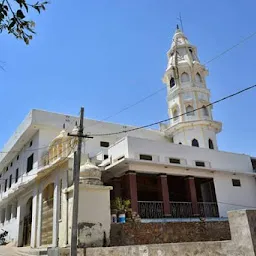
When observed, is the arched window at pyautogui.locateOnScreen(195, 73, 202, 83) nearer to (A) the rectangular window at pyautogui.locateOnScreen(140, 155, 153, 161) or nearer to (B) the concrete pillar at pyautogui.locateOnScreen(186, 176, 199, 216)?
(B) the concrete pillar at pyautogui.locateOnScreen(186, 176, 199, 216)

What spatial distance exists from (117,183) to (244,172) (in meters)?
8.32

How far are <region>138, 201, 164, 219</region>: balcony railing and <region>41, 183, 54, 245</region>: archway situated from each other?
459cm

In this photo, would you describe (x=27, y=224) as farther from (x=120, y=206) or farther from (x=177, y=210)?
(x=177, y=210)

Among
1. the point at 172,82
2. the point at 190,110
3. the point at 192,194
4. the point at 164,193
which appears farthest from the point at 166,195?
the point at 172,82

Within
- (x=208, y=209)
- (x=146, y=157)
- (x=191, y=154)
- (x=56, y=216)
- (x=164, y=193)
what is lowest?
(x=56, y=216)

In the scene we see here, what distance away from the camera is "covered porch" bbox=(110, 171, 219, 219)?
1569 centimetres

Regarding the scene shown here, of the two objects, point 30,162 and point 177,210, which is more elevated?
point 30,162

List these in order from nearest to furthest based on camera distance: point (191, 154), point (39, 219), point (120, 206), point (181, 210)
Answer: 1. point (120, 206)
2. point (181, 210)
3. point (39, 219)
4. point (191, 154)

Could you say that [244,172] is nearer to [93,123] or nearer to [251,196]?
[251,196]

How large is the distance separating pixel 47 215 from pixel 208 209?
9.02 meters

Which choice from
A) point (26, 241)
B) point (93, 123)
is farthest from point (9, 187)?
point (93, 123)

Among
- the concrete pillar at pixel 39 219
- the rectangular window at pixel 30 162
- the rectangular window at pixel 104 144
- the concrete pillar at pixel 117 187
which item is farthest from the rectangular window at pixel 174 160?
the rectangular window at pixel 30 162

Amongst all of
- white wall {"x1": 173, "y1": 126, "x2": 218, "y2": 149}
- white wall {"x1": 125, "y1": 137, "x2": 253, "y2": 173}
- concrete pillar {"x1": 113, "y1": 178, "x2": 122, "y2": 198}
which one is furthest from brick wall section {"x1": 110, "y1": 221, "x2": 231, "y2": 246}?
white wall {"x1": 173, "y1": 126, "x2": 218, "y2": 149}

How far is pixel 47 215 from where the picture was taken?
16.0 m
